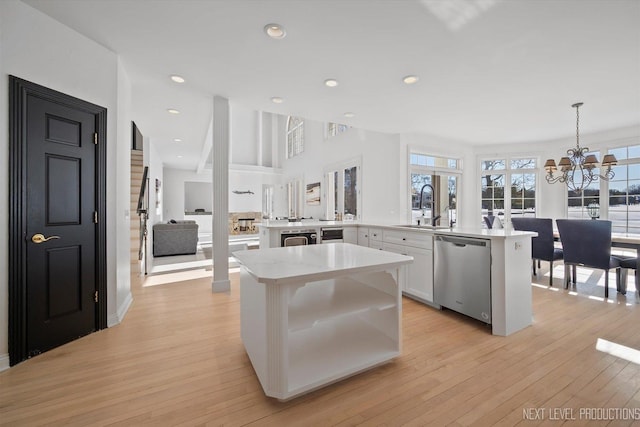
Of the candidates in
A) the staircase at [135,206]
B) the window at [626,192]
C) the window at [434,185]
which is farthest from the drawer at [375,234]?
the window at [626,192]

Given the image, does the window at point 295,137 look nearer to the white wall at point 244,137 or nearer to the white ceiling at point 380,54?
the white wall at point 244,137

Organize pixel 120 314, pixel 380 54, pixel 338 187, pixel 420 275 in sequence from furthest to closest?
pixel 338 187 < pixel 420 275 < pixel 120 314 < pixel 380 54

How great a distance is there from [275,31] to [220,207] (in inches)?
91.2

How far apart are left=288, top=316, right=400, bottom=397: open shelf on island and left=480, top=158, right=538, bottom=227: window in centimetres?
560

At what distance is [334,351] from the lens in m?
1.83

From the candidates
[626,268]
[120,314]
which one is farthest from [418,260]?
[120,314]

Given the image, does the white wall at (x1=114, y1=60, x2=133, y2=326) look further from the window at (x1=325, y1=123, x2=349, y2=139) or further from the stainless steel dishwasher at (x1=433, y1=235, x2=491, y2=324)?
the window at (x1=325, y1=123, x2=349, y2=139)

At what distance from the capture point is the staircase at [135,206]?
4953mm

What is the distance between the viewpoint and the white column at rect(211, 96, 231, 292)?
3.72 m

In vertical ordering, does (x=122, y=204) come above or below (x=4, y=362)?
above

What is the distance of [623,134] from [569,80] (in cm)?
342

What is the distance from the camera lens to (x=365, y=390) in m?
1.66

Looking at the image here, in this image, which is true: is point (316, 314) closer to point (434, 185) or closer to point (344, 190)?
point (434, 185)

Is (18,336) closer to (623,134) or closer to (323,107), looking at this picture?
(323,107)
